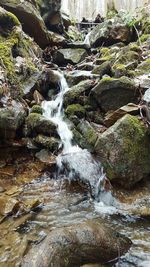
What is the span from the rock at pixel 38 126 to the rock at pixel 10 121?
0.18 meters

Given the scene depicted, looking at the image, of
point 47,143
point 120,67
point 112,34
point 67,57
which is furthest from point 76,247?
point 112,34

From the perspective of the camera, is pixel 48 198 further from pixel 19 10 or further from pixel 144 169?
pixel 19 10

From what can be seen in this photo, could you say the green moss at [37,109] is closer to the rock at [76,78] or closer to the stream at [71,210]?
the stream at [71,210]

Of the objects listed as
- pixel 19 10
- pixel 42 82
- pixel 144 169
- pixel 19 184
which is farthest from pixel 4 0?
pixel 144 169

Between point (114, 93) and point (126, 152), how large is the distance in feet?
6.29

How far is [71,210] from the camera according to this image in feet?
15.8

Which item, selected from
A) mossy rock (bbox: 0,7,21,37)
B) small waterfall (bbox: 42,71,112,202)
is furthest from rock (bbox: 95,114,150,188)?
mossy rock (bbox: 0,7,21,37)

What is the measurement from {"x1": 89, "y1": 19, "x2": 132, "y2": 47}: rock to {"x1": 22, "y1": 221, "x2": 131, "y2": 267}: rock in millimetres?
10670

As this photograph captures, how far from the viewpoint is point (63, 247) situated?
11.3 ft

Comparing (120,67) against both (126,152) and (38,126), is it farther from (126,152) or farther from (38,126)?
(126,152)

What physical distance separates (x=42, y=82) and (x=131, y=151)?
407 centimetres

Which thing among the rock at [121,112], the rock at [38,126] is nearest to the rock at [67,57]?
the rock at [38,126]

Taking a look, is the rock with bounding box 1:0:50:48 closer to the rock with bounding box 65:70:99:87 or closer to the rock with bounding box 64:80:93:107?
the rock with bounding box 65:70:99:87

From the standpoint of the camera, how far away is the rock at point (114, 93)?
670 cm
